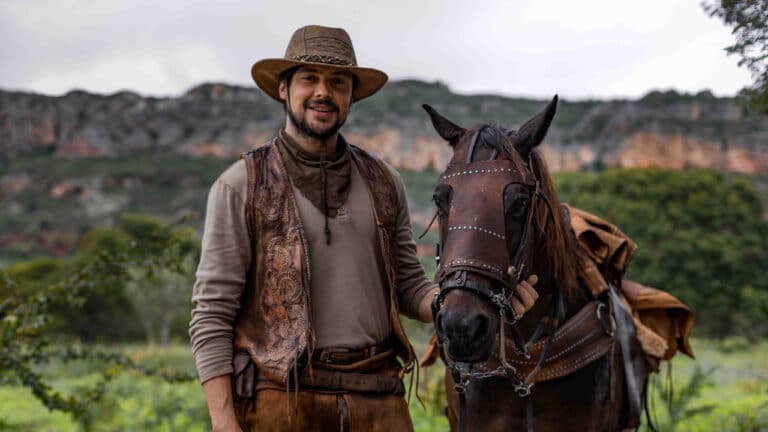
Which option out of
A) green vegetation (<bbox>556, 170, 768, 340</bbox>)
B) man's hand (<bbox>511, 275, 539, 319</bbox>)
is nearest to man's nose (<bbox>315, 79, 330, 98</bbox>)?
man's hand (<bbox>511, 275, 539, 319</bbox>)

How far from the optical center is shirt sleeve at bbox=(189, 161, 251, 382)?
8.47 feet

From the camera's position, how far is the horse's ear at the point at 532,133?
2850mm

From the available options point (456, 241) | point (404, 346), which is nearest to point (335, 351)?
point (404, 346)

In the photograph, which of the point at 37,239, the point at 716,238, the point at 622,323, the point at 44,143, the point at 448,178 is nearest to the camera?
the point at 448,178

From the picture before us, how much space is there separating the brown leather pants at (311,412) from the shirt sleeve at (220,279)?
0.20 metres

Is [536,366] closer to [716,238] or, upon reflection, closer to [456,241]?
[456,241]

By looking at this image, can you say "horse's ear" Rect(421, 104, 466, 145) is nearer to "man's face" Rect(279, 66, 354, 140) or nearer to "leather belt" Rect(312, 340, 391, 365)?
"man's face" Rect(279, 66, 354, 140)

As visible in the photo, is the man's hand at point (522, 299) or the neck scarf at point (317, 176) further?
the neck scarf at point (317, 176)

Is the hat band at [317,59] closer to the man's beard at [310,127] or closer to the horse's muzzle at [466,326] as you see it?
the man's beard at [310,127]

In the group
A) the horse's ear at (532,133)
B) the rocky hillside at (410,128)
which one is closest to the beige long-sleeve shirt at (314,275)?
the horse's ear at (532,133)

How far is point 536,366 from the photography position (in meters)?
3.15

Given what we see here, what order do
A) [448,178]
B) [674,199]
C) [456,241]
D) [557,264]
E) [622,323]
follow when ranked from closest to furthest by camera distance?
[456,241] → [448,178] → [557,264] → [622,323] → [674,199]

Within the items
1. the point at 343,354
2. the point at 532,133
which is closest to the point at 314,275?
the point at 343,354

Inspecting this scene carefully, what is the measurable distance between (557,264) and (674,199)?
36.1 m
